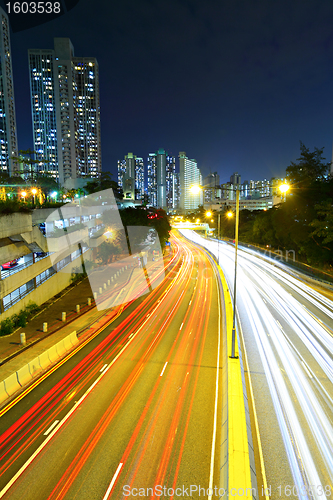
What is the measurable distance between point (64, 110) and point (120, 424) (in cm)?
14412

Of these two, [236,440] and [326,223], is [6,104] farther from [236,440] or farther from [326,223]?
[236,440]

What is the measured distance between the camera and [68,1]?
1566 centimetres

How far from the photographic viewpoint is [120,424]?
9797 mm

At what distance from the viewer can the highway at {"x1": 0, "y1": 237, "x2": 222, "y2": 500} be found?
25.0 ft

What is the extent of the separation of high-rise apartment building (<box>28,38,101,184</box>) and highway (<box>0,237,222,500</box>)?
107m

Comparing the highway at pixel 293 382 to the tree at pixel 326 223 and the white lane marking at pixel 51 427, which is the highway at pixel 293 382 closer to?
the tree at pixel 326 223

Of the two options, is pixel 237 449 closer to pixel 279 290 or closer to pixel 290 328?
pixel 290 328

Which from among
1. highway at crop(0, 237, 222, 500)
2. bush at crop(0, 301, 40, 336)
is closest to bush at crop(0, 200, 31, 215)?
bush at crop(0, 301, 40, 336)

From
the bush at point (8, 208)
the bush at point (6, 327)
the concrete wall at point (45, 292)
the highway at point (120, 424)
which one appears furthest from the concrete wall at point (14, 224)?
the highway at point (120, 424)

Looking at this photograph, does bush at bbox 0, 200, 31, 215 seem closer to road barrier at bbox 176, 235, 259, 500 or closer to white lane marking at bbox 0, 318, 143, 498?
white lane marking at bbox 0, 318, 143, 498

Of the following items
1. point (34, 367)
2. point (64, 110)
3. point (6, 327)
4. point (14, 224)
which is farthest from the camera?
point (64, 110)

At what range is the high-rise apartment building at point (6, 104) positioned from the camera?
109500 mm

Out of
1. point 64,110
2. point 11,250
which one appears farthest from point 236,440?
point 64,110

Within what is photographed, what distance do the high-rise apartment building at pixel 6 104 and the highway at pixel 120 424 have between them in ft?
395
